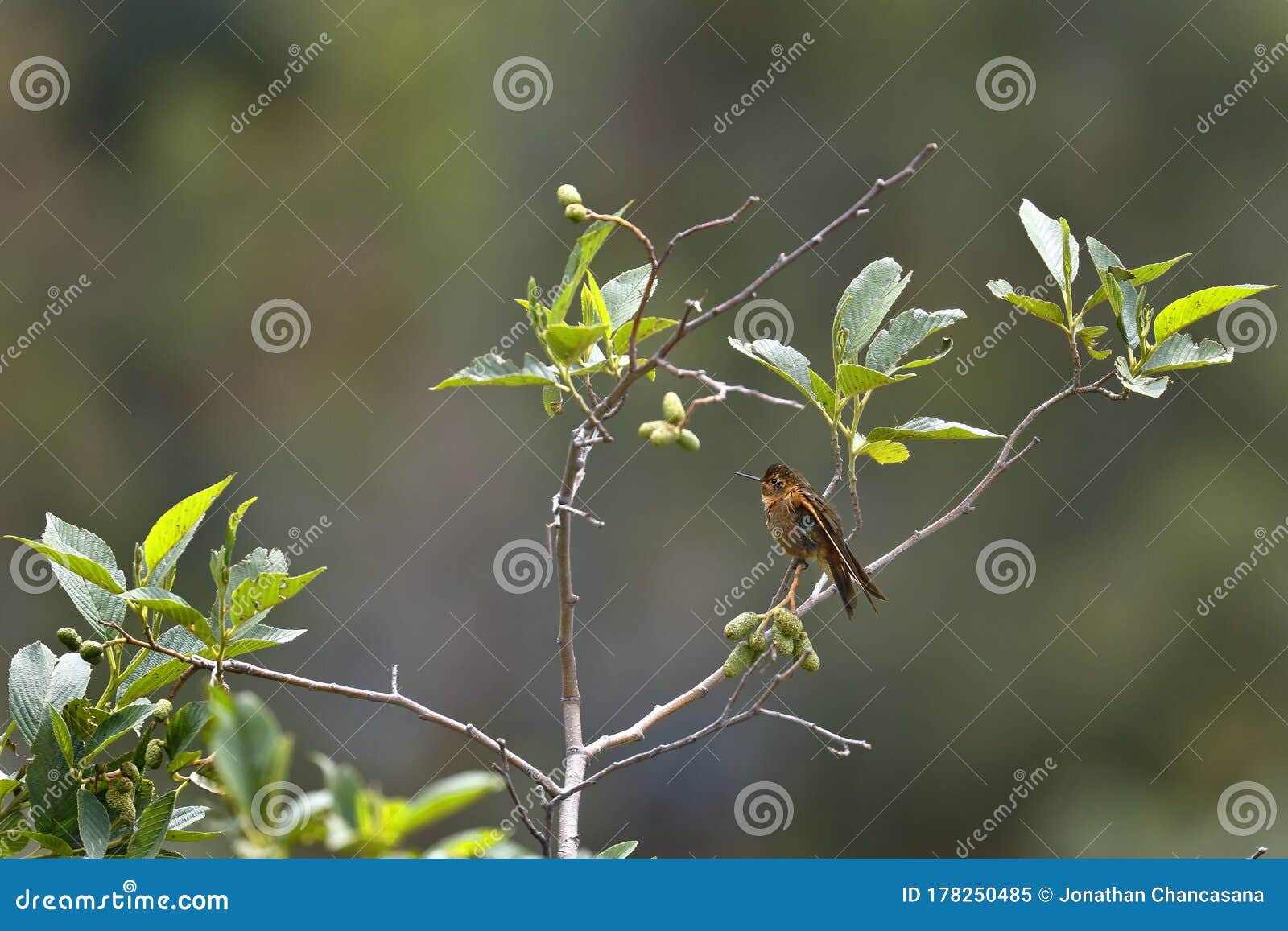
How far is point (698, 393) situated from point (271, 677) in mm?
2652

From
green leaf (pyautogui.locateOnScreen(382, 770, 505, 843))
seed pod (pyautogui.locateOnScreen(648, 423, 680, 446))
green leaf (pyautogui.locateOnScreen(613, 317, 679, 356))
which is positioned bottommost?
green leaf (pyautogui.locateOnScreen(382, 770, 505, 843))

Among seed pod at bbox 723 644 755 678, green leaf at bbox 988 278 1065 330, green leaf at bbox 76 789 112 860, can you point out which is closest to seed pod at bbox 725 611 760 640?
seed pod at bbox 723 644 755 678

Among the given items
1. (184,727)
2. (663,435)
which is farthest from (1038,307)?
(184,727)

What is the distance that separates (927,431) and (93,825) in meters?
0.62

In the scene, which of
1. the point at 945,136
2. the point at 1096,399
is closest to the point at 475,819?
the point at 1096,399

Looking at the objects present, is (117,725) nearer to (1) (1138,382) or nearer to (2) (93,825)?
(2) (93,825)

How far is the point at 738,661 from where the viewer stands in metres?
0.81

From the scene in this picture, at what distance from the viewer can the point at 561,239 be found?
3664 mm

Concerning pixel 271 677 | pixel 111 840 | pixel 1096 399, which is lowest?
pixel 111 840

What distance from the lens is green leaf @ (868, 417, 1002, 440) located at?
32.0 inches

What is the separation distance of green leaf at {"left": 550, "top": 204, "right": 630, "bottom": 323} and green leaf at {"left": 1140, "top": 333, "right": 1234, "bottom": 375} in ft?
1.52

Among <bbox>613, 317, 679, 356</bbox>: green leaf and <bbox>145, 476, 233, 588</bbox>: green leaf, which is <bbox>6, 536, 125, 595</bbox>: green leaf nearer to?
<bbox>145, 476, 233, 588</bbox>: green leaf

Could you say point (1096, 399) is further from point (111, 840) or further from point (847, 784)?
point (111, 840)

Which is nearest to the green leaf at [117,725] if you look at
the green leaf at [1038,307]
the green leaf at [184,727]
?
the green leaf at [184,727]
